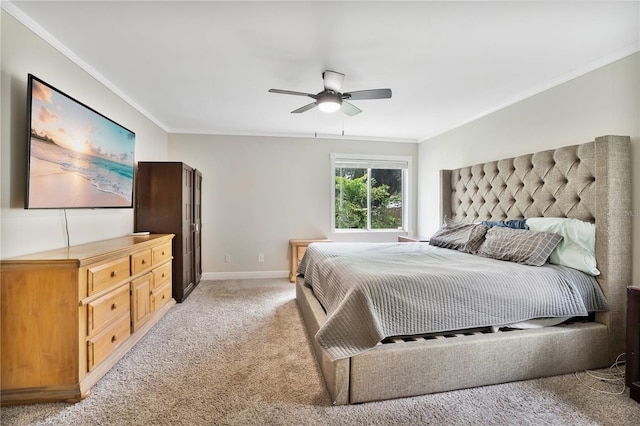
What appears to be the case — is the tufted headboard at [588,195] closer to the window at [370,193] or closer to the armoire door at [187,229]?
the window at [370,193]

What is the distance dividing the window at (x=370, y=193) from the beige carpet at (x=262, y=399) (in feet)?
9.33

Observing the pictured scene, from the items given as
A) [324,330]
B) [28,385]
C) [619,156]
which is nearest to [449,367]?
[324,330]

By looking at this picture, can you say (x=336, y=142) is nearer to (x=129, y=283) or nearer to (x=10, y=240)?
(x=129, y=283)

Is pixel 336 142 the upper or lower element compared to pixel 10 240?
upper

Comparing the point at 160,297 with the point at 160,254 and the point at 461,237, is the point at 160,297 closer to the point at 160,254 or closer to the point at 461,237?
the point at 160,254

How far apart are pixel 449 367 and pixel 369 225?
333 centimetres

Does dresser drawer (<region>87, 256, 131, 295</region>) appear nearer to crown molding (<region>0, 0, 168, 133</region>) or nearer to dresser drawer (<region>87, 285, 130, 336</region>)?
dresser drawer (<region>87, 285, 130, 336</region>)

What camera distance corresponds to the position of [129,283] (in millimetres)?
2275

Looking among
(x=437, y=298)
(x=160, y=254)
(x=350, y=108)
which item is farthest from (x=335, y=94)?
(x=160, y=254)

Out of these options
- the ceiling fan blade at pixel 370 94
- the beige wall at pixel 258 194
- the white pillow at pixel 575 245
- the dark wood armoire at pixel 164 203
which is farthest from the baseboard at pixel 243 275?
the white pillow at pixel 575 245

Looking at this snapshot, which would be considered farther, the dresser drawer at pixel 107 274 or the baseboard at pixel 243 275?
the baseboard at pixel 243 275

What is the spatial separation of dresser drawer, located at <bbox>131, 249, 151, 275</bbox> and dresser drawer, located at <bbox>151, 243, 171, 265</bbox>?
101 mm

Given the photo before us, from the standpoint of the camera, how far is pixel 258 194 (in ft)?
14.9

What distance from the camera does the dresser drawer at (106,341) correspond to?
5.80ft
